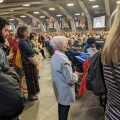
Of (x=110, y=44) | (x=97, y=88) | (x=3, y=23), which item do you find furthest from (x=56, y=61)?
(x=110, y=44)

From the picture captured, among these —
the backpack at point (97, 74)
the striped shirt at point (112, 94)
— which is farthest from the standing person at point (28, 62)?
the striped shirt at point (112, 94)

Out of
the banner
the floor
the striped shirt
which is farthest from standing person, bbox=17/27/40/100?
the banner

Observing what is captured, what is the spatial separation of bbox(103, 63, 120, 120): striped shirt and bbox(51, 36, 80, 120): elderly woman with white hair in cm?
117

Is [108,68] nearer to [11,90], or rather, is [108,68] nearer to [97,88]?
[97,88]

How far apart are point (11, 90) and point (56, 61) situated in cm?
131

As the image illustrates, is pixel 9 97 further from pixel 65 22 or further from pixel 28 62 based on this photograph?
pixel 65 22

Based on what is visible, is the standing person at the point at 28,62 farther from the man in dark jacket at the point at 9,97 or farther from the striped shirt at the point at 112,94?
the striped shirt at the point at 112,94

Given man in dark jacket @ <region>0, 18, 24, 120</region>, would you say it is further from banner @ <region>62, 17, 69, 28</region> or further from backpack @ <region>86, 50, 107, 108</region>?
banner @ <region>62, 17, 69, 28</region>

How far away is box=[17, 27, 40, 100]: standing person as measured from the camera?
3742mm

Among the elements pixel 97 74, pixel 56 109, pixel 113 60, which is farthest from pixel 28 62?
pixel 113 60

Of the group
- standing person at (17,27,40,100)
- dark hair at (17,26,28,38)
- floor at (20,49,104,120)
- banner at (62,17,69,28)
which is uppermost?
banner at (62,17,69,28)

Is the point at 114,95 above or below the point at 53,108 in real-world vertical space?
above

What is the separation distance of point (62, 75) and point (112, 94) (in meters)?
1.34

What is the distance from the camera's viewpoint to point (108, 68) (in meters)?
1.06
